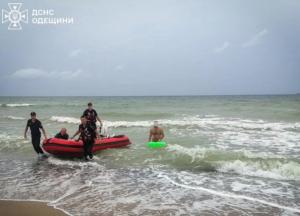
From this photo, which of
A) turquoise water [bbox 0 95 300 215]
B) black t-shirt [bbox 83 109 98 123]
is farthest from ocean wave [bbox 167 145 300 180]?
black t-shirt [bbox 83 109 98 123]

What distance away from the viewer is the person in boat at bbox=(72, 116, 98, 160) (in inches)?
363

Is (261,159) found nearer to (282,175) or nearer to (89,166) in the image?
(282,175)

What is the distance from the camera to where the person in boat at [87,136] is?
923 cm

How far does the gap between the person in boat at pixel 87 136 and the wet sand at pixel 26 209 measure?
367 centimetres

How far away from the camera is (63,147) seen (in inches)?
374

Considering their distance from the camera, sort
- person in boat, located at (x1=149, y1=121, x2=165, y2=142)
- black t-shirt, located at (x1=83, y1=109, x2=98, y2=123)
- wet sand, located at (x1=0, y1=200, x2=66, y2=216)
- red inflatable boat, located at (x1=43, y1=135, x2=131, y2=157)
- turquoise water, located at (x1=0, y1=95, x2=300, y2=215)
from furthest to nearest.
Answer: person in boat, located at (x1=149, y1=121, x2=165, y2=142) < black t-shirt, located at (x1=83, y1=109, x2=98, y2=123) < red inflatable boat, located at (x1=43, y1=135, x2=131, y2=157) < turquoise water, located at (x1=0, y1=95, x2=300, y2=215) < wet sand, located at (x1=0, y1=200, x2=66, y2=216)

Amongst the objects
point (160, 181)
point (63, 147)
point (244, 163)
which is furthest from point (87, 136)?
point (244, 163)

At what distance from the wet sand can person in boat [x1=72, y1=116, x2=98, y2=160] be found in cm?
367

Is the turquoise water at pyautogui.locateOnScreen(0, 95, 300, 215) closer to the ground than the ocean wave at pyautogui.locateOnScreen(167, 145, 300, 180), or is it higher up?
closer to the ground

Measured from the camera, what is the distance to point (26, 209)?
536cm

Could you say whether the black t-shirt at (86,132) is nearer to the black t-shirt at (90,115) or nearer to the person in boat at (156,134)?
the black t-shirt at (90,115)

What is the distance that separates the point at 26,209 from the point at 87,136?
407 centimetres

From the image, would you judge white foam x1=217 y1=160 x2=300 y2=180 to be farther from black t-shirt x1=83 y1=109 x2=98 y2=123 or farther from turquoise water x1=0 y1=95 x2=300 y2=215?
black t-shirt x1=83 y1=109 x2=98 y2=123

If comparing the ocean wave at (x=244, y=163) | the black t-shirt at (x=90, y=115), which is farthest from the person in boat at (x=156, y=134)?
the black t-shirt at (x=90, y=115)
